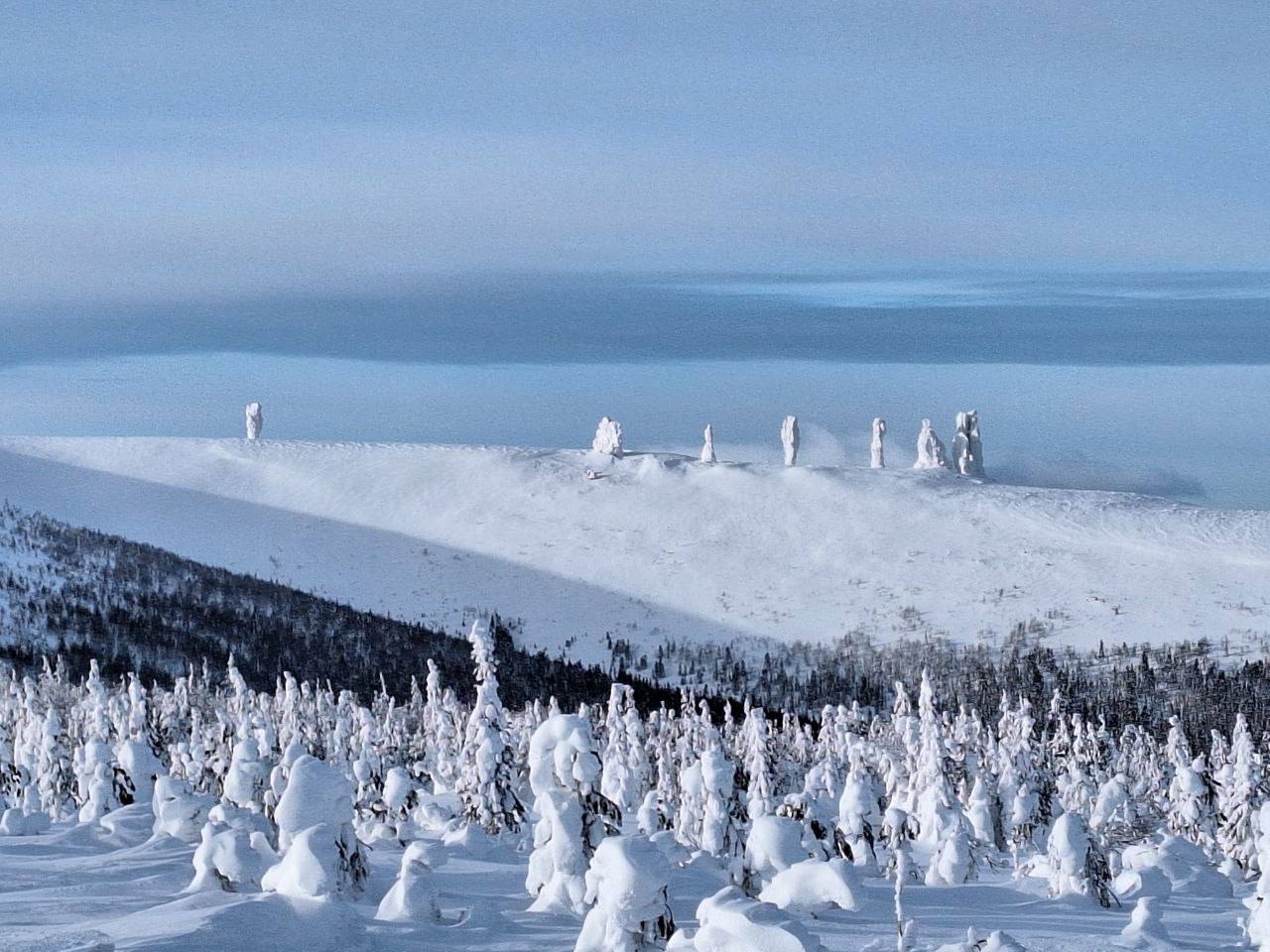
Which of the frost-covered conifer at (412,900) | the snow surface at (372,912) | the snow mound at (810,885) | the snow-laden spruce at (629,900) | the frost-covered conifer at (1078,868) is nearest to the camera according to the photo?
the snow-laden spruce at (629,900)

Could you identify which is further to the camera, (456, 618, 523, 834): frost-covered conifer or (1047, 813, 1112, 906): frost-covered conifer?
(456, 618, 523, 834): frost-covered conifer

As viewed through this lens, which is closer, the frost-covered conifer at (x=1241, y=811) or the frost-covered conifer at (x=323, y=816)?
the frost-covered conifer at (x=323, y=816)

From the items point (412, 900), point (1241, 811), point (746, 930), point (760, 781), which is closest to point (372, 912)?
point (412, 900)

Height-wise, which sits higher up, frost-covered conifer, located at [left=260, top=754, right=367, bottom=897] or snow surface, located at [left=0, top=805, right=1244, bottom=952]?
frost-covered conifer, located at [left=260, top=754, right=367, bottom=897]

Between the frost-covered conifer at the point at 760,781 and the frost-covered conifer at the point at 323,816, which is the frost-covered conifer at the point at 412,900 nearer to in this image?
the frost-covered conifer at the point at 323,816

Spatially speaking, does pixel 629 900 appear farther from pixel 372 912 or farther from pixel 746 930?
pixel 372 912

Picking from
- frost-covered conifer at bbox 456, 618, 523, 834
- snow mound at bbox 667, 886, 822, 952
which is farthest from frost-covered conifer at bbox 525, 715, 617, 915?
frost-covered conifer at bbox 456, 618, 523, 834

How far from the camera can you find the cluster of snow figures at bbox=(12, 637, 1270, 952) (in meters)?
28.4

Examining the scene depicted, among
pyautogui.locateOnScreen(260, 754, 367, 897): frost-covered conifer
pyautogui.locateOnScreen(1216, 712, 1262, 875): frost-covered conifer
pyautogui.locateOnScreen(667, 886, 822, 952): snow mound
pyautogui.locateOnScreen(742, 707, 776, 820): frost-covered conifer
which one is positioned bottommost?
pyautogui.locateOnScreen(1216, 712, 1262, 875): frost-covered conifer

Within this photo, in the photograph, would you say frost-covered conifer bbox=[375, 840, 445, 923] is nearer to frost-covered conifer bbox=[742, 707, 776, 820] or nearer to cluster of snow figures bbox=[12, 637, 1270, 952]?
cluster of snow figures bbox=[12, 637, 1270, 952]

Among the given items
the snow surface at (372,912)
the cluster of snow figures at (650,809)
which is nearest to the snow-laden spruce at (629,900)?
the cluster of snow figures at (650,809)

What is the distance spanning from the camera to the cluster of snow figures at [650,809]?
28.4 metres

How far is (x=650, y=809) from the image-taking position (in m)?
51.6

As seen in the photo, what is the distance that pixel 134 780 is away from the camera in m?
52.1
